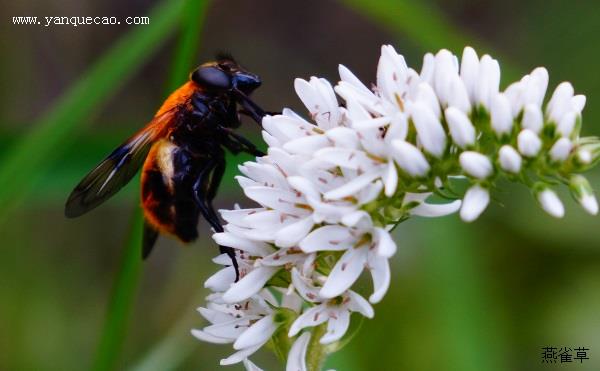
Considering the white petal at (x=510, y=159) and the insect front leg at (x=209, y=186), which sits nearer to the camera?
the white petal at (x=510, y=159)

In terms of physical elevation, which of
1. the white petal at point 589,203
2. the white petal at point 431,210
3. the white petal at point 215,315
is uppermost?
the white petal at point 431,210

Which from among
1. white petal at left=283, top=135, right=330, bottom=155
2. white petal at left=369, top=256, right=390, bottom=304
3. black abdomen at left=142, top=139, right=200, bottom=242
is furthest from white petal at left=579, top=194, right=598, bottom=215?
black abdomen at left=142, top=139, right=200, bottom=242

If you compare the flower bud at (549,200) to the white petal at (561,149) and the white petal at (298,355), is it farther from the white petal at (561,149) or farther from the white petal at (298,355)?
the white petal at (298,355)

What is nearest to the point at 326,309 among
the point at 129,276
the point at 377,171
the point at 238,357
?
the point at 238,357

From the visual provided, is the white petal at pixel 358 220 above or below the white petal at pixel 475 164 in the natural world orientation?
below

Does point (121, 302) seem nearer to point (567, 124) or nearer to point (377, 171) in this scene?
point (377, 171)

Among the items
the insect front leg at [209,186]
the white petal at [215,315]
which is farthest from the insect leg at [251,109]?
the white petal at [215,315]

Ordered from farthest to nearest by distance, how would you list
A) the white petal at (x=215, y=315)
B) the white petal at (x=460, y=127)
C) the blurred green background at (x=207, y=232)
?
the blurred green background at (x=207, y=232) < the white petal at (x=215, y=315) < the white petal at (x=460, y=127)
